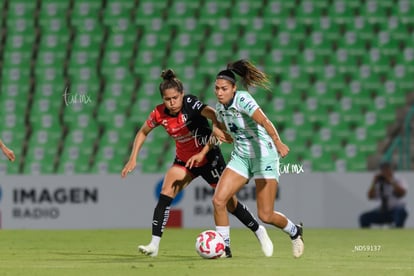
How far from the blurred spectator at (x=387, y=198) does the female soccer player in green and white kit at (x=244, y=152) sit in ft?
24.1

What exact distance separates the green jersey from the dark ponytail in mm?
137

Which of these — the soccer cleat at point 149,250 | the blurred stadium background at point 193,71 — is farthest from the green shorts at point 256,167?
the blurred stadium background at point 193,71

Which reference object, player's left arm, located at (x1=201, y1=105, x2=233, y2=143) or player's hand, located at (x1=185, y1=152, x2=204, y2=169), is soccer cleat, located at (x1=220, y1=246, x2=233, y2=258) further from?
player's left arm, located at (x1=201, y1=105, x2=233, y2=143)

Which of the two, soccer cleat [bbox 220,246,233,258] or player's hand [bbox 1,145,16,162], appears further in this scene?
player's hand [bbox 1,145,16,162]

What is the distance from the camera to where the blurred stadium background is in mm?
18812

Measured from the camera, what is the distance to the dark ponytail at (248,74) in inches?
382

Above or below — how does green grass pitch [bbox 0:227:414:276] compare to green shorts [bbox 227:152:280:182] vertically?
below

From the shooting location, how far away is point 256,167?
385 inches

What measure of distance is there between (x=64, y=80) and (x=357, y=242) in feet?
26.9

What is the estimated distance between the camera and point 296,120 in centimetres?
1912

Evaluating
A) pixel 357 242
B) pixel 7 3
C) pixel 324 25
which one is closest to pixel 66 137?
pixel 7 3

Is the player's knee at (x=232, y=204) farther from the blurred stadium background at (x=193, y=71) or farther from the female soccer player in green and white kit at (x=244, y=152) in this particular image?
the blurred stadium background at (x=193, y=71)

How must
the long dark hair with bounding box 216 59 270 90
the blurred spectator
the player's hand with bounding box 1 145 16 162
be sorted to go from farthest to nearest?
1. the blurred spectator
2. the player's hand with bounding box 1 145 16 162
3. the long dark hair with bounding box 216 59 270 90

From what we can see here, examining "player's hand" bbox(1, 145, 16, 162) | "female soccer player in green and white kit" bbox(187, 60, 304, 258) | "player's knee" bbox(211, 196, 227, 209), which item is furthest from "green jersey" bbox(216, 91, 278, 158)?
"player's hand" bbox(1, 145, 16, 162)
